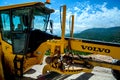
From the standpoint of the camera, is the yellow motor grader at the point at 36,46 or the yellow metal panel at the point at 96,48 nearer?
the yellow metal panel at the point at 96,48

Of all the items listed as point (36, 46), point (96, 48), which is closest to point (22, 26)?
point (36, 46)

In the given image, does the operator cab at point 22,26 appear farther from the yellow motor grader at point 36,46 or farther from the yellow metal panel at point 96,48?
the yellow metal panel at point 96,48

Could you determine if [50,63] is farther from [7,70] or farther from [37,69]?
[37,69]

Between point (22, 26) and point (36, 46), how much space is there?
3.25 feet

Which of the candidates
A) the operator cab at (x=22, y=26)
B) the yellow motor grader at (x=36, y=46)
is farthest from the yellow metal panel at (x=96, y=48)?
the operator cab at (x=22, y=26)

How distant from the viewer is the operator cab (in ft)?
27.1

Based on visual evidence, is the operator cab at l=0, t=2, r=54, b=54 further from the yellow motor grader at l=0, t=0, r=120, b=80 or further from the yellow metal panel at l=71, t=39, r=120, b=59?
the yellow metal panel at l=71, t=39, r=120, b=59

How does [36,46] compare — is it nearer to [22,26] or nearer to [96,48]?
[22,26]

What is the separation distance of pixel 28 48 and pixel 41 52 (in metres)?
0.48

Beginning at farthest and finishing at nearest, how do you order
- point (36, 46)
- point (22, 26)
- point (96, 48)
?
point (36, 46) → point (22, 26) → point (96, 48)

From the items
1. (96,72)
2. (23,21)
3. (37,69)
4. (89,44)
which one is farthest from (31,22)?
(96,72)

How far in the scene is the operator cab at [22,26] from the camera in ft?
27.1

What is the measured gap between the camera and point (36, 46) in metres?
8.98

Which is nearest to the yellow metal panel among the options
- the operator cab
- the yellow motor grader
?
the yellow motor grader
